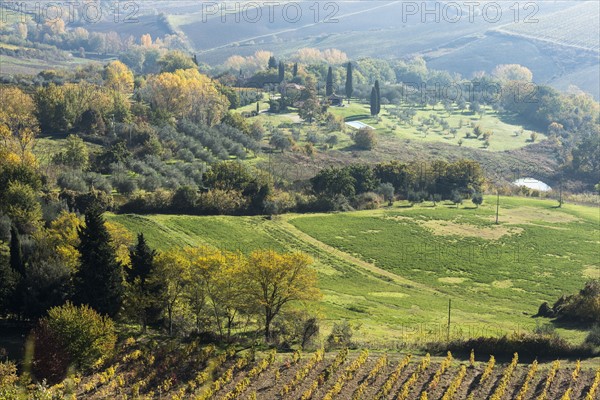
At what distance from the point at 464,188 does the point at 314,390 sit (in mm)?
74708

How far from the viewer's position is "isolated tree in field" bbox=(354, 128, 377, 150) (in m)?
147

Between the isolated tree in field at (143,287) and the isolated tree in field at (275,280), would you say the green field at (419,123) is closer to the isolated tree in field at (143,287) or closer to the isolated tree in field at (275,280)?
the isolated tree in field at (143,287)

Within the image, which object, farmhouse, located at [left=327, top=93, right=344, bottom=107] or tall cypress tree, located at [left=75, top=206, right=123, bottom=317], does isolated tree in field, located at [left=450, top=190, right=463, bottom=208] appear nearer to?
tall cypress tree, located at [left=75, top=206, right=123, bottom=317]

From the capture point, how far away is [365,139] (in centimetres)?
14725

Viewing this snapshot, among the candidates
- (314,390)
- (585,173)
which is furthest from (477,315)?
(585,173)

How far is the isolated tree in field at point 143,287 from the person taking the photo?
5012cm

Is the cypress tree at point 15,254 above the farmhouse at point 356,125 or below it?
below

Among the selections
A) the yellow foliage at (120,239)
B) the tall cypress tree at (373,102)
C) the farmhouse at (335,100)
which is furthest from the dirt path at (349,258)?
the farmhouse at (335,100)

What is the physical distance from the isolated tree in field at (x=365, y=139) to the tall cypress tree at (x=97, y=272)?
10099 centimetres

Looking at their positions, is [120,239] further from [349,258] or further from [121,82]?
[121,82]

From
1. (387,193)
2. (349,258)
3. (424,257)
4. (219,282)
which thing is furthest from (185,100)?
(219,282)

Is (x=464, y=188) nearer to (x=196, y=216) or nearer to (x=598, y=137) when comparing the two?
(x=196, y=216)

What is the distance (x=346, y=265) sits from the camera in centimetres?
7931

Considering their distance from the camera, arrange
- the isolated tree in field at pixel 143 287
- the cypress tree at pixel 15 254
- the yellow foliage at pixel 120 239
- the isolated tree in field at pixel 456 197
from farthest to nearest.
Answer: the isolated tree in field at pixel 456 197 < the yellow foliage at pixel 120 239 < the cypress tree at pixel 15 254 < the isolated tree in field at pixel 143 287
